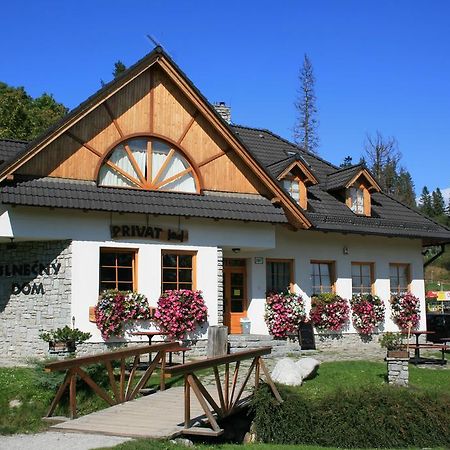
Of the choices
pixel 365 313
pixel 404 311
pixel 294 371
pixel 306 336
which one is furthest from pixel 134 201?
pixel 404 311

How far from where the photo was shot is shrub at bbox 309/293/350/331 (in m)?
21.4

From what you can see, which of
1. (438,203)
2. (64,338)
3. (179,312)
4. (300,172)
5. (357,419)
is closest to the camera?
(357,419)

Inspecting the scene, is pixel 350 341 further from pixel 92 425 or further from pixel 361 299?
pixel 92 425

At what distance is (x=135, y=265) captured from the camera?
17891mm

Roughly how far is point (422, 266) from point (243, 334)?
8415 millimetres

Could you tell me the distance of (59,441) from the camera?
9688 mm

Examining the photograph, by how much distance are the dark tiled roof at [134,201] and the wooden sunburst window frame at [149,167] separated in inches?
12.6

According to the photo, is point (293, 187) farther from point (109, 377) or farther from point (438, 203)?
point (438, 203)

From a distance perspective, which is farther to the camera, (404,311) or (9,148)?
(404,311)

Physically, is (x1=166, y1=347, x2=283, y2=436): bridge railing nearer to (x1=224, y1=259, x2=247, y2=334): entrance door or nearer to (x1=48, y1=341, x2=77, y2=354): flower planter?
(x1=48, y1=341, x2=77, y2=354): flower planter

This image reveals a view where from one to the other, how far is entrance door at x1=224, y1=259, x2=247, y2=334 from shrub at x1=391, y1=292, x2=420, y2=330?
579 centimetres

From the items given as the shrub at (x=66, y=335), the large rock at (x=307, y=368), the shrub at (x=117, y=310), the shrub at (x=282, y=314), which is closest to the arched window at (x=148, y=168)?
the shrub at (x=117, y=310)

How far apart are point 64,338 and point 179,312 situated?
3278 millimetres

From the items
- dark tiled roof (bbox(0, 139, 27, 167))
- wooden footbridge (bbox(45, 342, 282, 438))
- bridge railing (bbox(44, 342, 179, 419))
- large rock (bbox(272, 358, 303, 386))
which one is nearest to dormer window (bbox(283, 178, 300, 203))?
dark tiled roof (bbox(0, 139, 27, 167))
